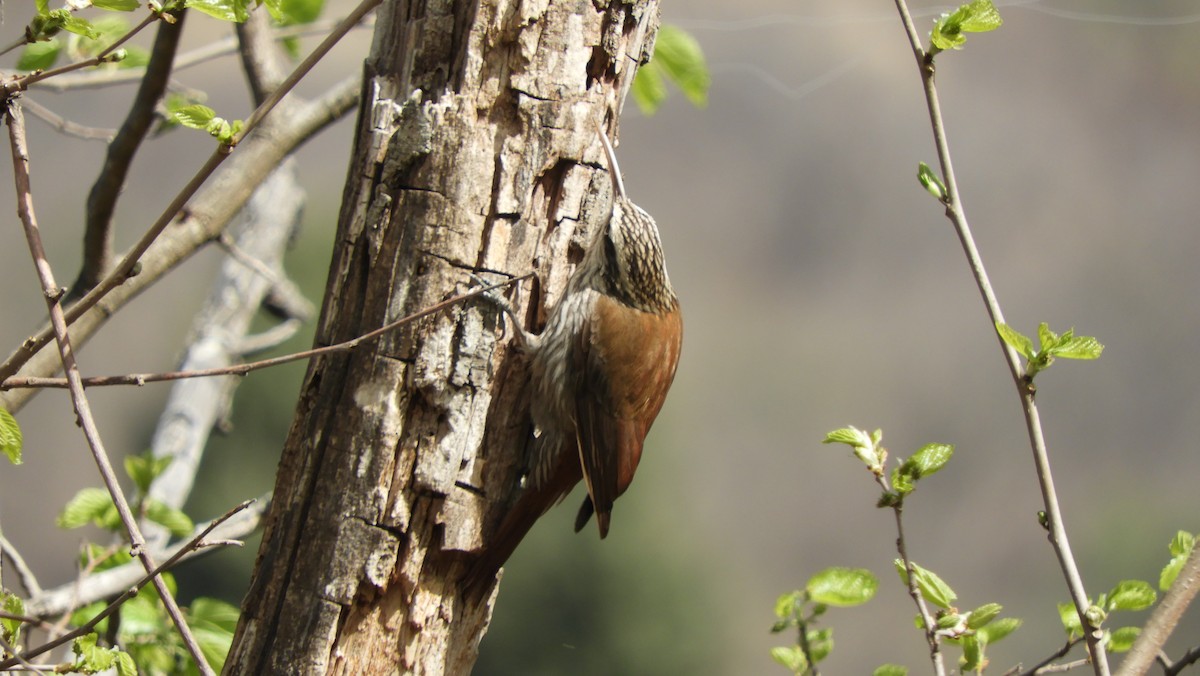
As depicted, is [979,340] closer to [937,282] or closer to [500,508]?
[937,282]

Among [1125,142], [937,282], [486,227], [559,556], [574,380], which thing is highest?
[1125,142]

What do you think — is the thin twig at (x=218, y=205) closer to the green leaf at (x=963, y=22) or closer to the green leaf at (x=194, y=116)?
the green leaf at (x=194, y=116)

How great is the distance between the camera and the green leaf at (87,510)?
2004mm

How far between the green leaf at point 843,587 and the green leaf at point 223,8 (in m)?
1.09

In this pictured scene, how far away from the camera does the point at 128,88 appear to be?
185 inches

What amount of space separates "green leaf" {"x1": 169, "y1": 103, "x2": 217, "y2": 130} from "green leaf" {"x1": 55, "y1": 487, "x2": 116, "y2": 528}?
1195 mm

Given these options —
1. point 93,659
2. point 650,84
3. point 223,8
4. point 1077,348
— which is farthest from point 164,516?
point 1077,348

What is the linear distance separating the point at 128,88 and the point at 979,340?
4.15m

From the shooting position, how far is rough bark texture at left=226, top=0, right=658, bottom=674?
4.71 feet

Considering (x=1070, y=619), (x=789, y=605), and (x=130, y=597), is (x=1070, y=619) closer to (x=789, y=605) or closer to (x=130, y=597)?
(x=789, y=605)

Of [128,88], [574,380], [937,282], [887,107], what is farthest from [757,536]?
[128,88]

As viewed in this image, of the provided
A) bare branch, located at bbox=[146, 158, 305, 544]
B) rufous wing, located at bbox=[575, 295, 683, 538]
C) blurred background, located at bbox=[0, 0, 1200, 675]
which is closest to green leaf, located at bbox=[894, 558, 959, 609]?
rufous wing, located at bbox=[575, 295, 683, 538]

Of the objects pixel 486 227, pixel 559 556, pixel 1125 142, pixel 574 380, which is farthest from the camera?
pixel 559 556

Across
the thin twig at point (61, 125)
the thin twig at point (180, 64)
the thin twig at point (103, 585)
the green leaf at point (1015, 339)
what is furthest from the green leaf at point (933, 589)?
the thin twig at point (61, 125)
